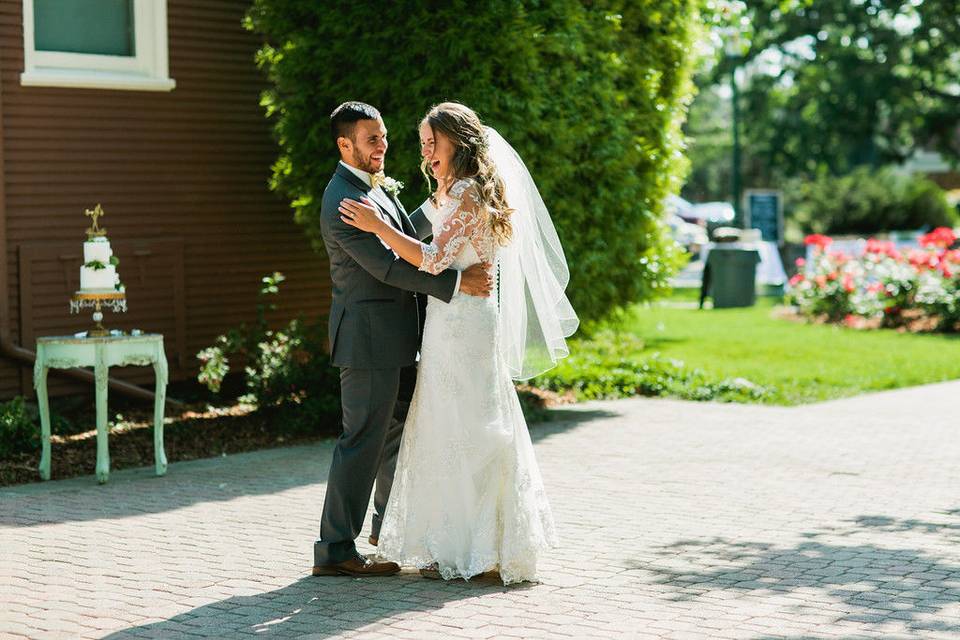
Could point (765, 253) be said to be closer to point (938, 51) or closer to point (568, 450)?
point (938, 51)

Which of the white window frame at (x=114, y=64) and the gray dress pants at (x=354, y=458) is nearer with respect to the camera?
the gray dress pants at (x=354, y=458)

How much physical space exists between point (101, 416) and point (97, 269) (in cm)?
100

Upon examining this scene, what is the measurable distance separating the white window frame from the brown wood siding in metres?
0.09

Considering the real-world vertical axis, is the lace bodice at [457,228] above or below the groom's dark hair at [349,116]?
below

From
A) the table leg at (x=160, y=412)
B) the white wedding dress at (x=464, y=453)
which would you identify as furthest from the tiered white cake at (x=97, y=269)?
the white wedding dress at (x=464, y=453)

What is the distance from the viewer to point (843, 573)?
21.1 ft

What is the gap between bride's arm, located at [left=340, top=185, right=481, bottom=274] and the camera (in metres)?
6.27

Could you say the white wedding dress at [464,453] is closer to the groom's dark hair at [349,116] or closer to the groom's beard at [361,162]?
the groom's beard at [361,162]

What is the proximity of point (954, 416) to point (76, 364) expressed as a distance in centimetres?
755

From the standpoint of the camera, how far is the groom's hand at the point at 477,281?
6438mm

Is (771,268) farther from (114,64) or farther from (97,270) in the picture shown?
(97,270)

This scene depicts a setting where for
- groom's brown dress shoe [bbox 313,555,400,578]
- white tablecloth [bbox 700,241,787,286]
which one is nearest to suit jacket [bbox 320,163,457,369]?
groom's brown dress shoe [bbox 313,555,400,578]

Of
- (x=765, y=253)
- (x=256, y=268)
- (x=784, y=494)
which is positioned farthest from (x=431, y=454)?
(x=765, y=253)

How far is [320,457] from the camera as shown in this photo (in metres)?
9.89
